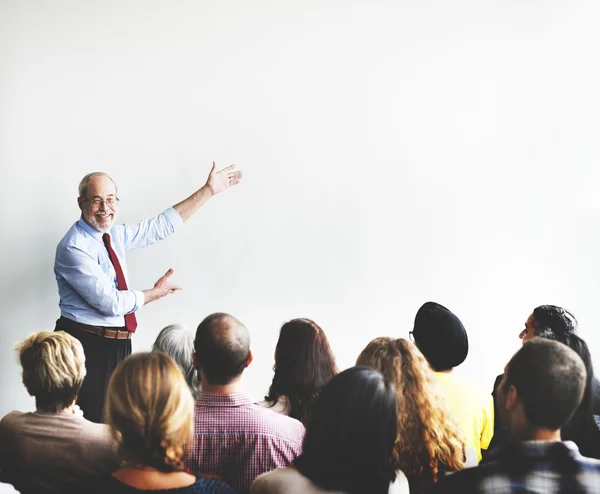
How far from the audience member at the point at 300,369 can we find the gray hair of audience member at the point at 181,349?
42cm

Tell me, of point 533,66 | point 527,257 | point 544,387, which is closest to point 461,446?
point 544,387

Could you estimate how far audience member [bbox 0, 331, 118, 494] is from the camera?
1.96m

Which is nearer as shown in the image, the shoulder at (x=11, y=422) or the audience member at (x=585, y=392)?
the shoulder at (x=11, y=422)

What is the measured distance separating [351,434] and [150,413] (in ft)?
1.52

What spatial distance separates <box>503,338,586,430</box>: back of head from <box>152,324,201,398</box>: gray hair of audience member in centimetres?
145

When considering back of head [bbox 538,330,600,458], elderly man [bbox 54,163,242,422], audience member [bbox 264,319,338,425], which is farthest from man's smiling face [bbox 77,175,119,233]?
back of head [bbox 538,330,600,458]

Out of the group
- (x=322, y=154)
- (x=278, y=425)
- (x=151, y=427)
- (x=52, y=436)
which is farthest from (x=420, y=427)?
(x=322, y=154)

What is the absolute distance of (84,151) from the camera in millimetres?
4004

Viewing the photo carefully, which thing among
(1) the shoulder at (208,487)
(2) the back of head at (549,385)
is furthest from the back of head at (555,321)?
(1) the shoulder at (208,487)

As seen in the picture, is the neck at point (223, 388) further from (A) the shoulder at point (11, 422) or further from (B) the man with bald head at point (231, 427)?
(A) the shoulder at point (11, 422)

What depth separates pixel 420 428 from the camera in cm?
205

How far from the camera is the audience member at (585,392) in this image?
2469 mm

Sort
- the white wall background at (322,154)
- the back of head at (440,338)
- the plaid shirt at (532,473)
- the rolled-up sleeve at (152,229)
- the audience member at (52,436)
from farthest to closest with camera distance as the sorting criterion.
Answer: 1. the white wall background at (322,154)
2. the rolled-up sleeve at (152,229)
3. the back of head at (440,338)
4. the audience member at (52,436)
5. the plaid shirt at (532,473)

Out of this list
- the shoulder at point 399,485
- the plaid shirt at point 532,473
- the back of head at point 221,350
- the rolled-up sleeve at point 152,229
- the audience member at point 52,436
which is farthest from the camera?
the rolled-up sleeve at point 152,229
